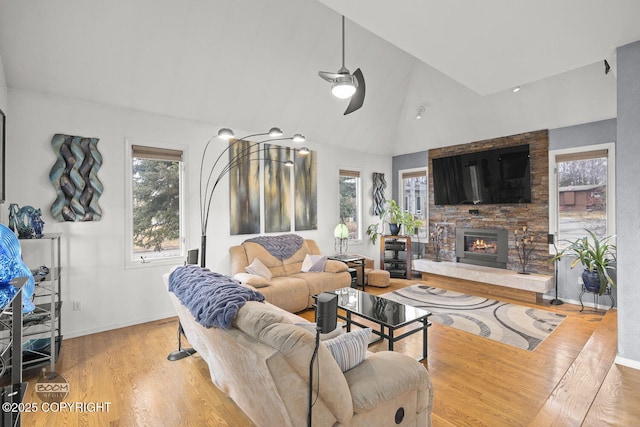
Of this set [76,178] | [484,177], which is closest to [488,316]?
[484,177]

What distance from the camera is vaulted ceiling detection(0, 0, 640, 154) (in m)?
2.47

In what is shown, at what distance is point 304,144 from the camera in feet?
18.8

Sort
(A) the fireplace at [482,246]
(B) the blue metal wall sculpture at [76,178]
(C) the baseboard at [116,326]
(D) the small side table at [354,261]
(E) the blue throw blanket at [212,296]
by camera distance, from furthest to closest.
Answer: (A) the fireplace at [482,246] < (D) the small side table at [354,261] < (C) the baseboard at [116,326] < (B) the blue metal wall sculpture at [76,178] < (E) the blue throw blanket at [212,296]

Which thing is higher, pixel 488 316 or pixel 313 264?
pixel 313 264

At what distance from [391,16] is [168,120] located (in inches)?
125

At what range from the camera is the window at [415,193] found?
274 inches

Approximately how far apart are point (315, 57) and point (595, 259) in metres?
4.69

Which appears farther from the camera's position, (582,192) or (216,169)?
(582,192)

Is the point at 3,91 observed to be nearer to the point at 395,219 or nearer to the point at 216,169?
the point at 216,169

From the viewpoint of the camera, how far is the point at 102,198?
148 inches

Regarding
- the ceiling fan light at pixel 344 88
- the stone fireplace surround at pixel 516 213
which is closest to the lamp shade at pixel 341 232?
the stone fireplace surround at pixel 516 213

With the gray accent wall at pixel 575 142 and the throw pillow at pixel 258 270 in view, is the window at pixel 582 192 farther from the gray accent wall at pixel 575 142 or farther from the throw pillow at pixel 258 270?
the throw pillow at pixel 258 270

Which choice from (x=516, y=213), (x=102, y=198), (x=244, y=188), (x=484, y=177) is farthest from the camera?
(x=484, y=177)

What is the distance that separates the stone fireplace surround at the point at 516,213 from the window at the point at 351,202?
178 centimetres
